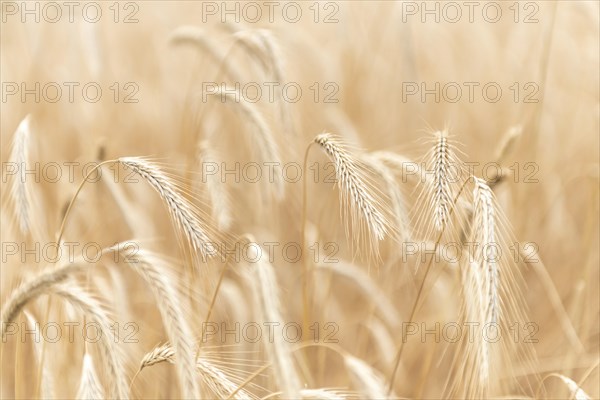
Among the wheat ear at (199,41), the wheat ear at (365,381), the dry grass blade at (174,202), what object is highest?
the wheat ear at (199,41)

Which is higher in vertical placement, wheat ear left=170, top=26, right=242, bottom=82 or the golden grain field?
wheat ear left=170, top=26, right=242, bottom=82

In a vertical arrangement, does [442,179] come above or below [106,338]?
above

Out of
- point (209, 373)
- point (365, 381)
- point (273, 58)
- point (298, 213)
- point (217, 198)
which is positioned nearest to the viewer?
point (209, 373)

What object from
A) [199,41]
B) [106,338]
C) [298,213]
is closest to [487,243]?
[106,338]

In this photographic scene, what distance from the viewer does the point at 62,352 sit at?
2178 mm

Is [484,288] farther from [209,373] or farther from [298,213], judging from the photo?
[298,213]

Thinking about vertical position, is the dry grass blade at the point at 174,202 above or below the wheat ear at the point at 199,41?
below

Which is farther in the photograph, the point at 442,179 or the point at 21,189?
the point at 21,189

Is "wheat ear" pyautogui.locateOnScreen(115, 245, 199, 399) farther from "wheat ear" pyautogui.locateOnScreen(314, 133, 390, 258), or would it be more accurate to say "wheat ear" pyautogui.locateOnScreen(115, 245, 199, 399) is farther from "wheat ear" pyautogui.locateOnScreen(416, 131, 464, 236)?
"wheat ear" pyautogui.locateOnScreen(416, 131, 464, 236)

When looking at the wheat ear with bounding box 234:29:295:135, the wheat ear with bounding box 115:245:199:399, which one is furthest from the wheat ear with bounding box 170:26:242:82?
the wheat ear with bounding box 115:245:199:399

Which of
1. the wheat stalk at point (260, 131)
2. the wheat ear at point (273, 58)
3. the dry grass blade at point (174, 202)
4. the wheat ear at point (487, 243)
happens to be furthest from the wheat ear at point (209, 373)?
the wheat ear at point (273, 58)

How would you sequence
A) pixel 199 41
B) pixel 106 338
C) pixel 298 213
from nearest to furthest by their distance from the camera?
pixel 106 338 → pixel 199 41 → pixel 298 213

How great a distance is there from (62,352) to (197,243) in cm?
92

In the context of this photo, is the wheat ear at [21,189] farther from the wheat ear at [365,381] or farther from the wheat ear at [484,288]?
the wheat ear at [484,288]
